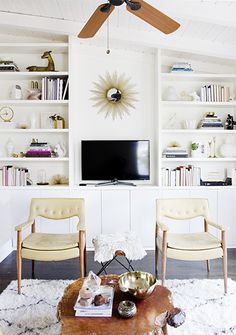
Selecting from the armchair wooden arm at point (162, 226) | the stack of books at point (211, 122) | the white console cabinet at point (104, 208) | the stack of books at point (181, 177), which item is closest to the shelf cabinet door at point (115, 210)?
the white console cabinet at point (104, 208)

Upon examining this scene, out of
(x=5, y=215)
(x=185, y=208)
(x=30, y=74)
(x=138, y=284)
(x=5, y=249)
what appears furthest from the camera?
(x=30, y=74)

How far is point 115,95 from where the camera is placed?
4.28 m

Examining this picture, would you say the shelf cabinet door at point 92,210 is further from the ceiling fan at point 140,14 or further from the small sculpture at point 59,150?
the ceiling fan at point 140,14

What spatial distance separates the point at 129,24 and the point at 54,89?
128 centimetres

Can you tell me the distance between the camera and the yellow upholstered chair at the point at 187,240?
2785 mm

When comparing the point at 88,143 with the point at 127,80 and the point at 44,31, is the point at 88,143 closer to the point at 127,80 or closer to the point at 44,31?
the point at 127,80

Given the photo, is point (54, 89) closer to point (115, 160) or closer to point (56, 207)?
point (115, 160)

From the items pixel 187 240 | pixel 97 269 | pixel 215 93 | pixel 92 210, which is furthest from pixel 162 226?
pixel 215 93

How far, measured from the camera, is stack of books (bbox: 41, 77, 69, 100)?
411 cm

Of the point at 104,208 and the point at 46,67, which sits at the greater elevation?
the point at 46,67

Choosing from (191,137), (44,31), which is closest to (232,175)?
(191,137)

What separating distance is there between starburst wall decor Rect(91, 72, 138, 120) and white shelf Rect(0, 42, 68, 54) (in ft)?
2.15

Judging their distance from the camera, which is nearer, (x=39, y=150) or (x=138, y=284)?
(x=138, y=284)

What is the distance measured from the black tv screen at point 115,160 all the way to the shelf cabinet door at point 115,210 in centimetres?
27
